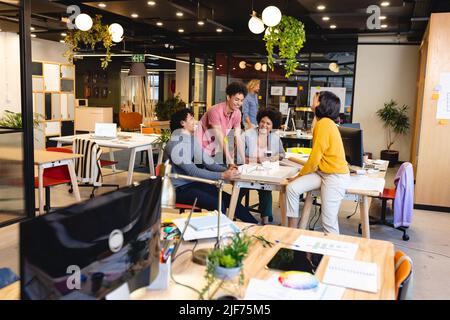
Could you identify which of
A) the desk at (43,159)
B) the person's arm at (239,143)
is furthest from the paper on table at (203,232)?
the desk at (43,159)

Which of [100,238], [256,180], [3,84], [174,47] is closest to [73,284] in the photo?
[100,238]

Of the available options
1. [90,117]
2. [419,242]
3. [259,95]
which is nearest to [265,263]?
[419,242]

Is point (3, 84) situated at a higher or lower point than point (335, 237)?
higher

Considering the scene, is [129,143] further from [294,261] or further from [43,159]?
[294,261]

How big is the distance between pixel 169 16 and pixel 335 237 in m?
7.12

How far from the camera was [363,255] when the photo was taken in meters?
2.21

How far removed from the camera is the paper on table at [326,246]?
221 centimetres

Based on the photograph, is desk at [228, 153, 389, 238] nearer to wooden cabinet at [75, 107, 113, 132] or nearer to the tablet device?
the tablet device

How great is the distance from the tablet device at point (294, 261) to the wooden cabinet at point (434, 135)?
5151 millimetres

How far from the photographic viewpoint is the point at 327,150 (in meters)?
3.91

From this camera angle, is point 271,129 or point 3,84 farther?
point 3,84

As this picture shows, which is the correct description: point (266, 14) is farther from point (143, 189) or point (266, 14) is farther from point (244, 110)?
Answer: point (143, 189)

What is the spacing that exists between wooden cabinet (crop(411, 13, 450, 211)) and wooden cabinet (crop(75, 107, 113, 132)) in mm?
12387
